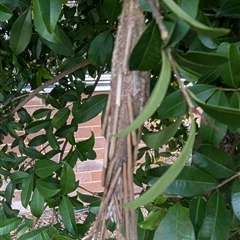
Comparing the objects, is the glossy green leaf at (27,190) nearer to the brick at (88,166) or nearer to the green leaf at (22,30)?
the green leaf at (22,30)

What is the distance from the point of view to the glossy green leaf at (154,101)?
20 centimetres

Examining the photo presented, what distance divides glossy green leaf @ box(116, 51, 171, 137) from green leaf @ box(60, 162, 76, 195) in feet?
1.09

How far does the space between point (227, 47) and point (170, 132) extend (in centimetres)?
16

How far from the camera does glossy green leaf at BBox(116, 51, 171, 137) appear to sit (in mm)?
196

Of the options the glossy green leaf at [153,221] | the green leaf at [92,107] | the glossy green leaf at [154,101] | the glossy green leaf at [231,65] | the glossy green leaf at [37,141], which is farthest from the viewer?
the glossy green leaf at [37,141]

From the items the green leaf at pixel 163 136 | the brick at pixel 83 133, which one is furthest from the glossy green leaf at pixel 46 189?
the brick at pixel 83 133

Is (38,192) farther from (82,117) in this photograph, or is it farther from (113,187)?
(113,187)

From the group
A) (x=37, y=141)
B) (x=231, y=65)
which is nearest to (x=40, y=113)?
(x=37, y=141)

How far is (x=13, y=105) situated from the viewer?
0.86 meters

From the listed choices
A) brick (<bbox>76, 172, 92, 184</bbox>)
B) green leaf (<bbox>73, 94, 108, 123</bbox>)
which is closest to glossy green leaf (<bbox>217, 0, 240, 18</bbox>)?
green leaf (<bbox>73, 94, 108, 123</bbox>)

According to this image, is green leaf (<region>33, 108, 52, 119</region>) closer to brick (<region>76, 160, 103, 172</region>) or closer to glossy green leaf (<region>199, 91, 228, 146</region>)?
glossy green leaf (<region>199, 91, 228, 146</region>)

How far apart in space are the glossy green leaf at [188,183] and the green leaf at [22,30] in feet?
0.74

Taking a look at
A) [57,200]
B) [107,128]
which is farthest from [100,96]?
[107,128]

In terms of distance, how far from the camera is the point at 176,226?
1.34 feet
